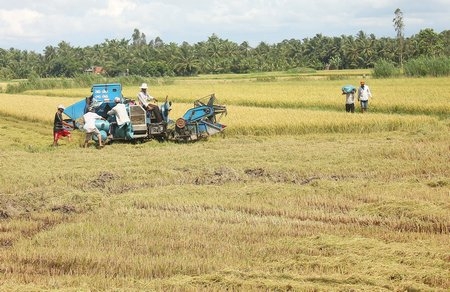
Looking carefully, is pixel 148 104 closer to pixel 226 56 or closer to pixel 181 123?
pixel 181 123

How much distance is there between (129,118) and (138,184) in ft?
15.3

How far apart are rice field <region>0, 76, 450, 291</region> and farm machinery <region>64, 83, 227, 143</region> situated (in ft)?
1.18

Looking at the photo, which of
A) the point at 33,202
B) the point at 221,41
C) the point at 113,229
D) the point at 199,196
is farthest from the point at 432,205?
the point at 221,41

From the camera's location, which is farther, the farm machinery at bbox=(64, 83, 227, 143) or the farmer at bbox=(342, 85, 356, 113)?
the farmer at bbox=(342, 85, 356, 113)

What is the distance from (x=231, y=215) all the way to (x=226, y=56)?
77.0 meters

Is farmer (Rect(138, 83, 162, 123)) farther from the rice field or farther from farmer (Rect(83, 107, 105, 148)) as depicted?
farmer (Rect(83, 107, 105, 148))

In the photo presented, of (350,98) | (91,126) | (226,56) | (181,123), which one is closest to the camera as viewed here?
(91,126)

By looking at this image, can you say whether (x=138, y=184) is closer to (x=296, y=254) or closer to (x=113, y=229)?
(x=113, y=229)

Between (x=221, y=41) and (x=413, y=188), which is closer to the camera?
(x=413, y=188)

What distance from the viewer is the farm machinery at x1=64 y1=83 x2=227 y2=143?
48.1 ft

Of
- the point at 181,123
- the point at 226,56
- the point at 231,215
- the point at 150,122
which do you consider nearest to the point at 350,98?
the point at 181,123

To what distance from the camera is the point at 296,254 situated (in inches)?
234

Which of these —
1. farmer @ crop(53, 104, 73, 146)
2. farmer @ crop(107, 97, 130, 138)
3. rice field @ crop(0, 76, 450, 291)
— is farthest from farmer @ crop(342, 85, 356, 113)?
farmer @ crop(53, 104, 73, 146)

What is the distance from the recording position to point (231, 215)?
762 cm
